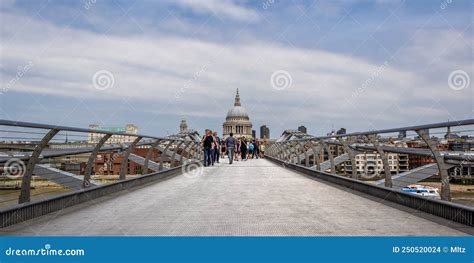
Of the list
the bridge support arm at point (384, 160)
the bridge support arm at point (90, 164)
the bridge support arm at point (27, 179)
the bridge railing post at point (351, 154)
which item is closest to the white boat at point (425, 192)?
the bridge support arm at point (384, 160)

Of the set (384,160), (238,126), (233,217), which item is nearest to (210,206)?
(233,217)

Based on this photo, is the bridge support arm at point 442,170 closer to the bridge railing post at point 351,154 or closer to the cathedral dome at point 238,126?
the bridge railing post at point 351,154

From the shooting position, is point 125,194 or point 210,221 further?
point 125,194
